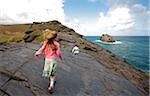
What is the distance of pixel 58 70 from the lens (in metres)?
14.6

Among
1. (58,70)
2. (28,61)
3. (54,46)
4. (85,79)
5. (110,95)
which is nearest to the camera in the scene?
(54,46)

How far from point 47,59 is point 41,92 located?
157cm

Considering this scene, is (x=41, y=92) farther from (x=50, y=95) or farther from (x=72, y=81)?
(x=72, y=81)

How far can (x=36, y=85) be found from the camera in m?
11.3

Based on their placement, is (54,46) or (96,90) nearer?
(54,46)

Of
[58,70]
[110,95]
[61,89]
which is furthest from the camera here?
[58,70]

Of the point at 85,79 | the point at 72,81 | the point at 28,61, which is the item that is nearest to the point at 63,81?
the point at 72,81

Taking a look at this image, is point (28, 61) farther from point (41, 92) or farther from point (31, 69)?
point (41, 92)

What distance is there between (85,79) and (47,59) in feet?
13.5

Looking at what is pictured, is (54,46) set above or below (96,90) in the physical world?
above

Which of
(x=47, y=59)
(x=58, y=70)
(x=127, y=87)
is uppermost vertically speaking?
(x=47, y=59)

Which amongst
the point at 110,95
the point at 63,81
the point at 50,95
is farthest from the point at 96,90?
the point at 50,95

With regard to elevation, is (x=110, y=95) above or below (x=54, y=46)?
below

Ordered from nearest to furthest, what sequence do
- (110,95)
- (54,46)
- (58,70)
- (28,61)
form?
(54,46) < (110,95) < (58,70) < (28,61)
